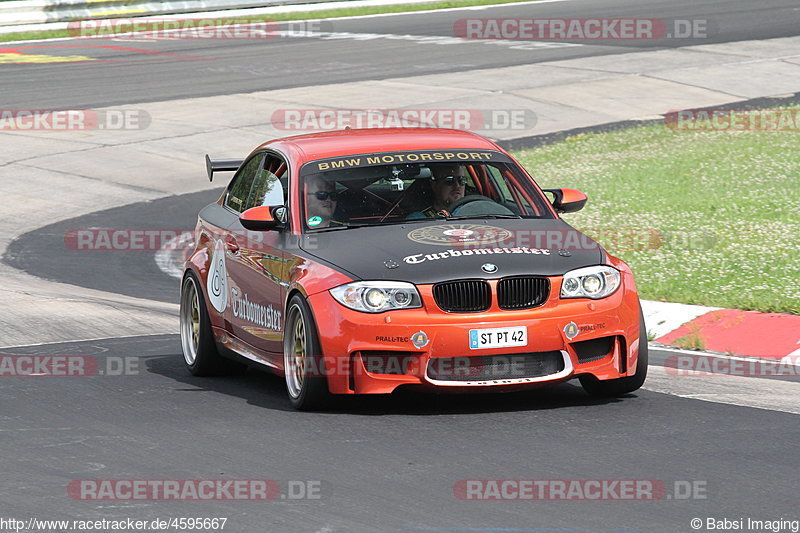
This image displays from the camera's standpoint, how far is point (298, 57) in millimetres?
31797

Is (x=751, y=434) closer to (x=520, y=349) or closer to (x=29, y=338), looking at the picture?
(x=520, y=349)

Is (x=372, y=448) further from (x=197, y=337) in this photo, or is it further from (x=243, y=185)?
(x=243, y=185)

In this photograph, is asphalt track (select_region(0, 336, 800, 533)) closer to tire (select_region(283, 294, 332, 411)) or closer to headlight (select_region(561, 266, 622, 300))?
tire (select_region(283, 294, 332, 411))

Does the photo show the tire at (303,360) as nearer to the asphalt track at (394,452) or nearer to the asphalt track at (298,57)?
the asphalt track at (394,452)

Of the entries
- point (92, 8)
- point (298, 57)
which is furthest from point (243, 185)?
point (92, 8)

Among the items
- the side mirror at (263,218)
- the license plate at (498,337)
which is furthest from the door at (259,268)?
the license plate at (498,337)

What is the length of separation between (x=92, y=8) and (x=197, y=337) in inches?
1126

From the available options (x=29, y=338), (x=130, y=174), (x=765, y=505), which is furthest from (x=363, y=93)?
(x=765, y=505)

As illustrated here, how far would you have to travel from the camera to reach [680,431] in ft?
24.8

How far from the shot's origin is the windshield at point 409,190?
8.99m

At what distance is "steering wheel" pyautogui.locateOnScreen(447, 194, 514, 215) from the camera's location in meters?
9.08

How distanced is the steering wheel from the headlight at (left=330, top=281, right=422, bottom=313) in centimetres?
129

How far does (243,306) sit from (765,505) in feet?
13.8

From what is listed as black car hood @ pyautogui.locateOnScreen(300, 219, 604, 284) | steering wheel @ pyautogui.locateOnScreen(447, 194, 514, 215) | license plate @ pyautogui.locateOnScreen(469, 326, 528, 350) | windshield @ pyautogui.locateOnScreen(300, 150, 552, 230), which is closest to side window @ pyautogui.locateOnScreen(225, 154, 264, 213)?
windshield @ pyautogui.locateOnScreen(300, 150, 552, 230)
